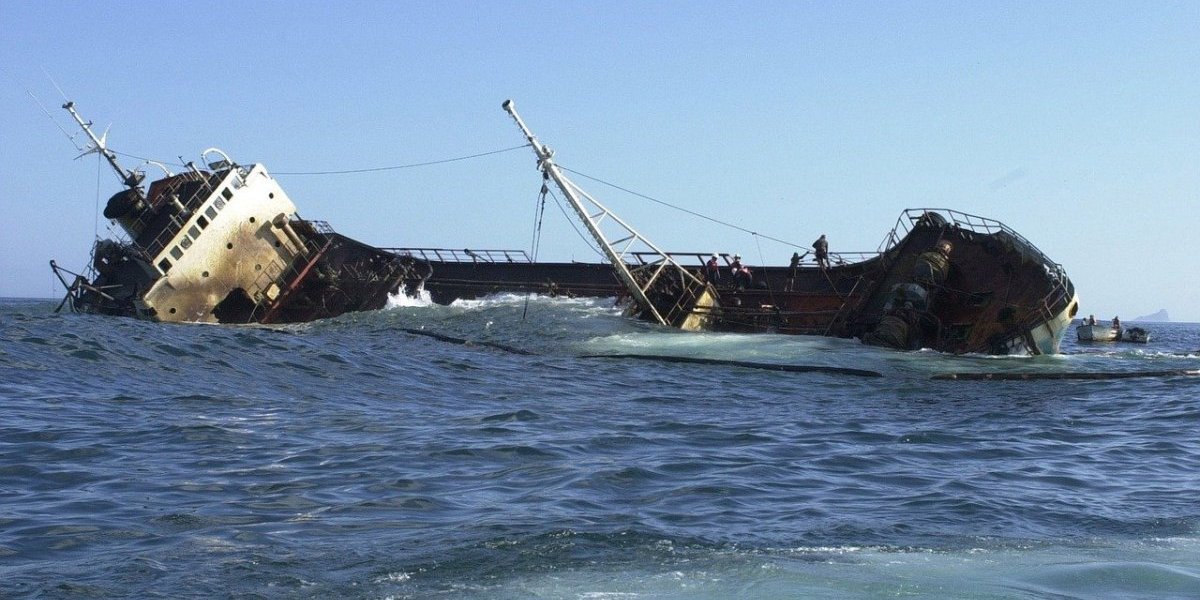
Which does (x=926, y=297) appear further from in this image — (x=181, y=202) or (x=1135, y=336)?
(x=1135, y=336)

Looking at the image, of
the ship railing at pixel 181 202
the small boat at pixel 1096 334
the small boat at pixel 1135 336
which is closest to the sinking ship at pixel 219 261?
the ship railing at pixel 181 202

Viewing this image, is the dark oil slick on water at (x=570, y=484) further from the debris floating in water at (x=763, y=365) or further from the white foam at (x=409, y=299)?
the white foam at (x=409, y=299)

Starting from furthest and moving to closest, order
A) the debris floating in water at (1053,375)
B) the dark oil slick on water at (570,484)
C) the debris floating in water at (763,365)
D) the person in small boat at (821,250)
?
1. the person in small boat at (821,250)
2. the debris floating in water at (763,365)
3. the debris floating in water at (1053,375)
4. the dark oil slick on water at (570,484)

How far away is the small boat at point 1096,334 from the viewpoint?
61844 millimetres

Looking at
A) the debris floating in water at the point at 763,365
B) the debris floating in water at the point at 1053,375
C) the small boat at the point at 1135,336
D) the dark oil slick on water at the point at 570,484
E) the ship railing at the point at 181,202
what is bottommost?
the dark oil slick on water at the point at 570,484

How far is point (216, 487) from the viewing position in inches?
382

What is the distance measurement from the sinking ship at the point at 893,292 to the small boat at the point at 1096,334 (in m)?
36.3

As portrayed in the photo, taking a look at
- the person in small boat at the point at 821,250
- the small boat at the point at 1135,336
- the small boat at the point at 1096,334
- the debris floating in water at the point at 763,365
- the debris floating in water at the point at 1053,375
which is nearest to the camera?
the debris floating in water at the point at 1053,375

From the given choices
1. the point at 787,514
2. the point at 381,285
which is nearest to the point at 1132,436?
the point at 787,514

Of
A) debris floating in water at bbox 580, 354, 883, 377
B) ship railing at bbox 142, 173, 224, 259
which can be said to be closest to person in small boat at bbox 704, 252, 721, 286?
debris floating in water at bbox 580, 354, 883, 377

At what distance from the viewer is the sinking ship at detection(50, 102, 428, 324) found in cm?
3631

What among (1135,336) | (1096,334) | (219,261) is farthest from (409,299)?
(1135,336)

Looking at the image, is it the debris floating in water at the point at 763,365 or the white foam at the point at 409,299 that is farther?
the white foam at the point at 409,299

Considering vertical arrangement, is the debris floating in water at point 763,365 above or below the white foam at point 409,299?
below
